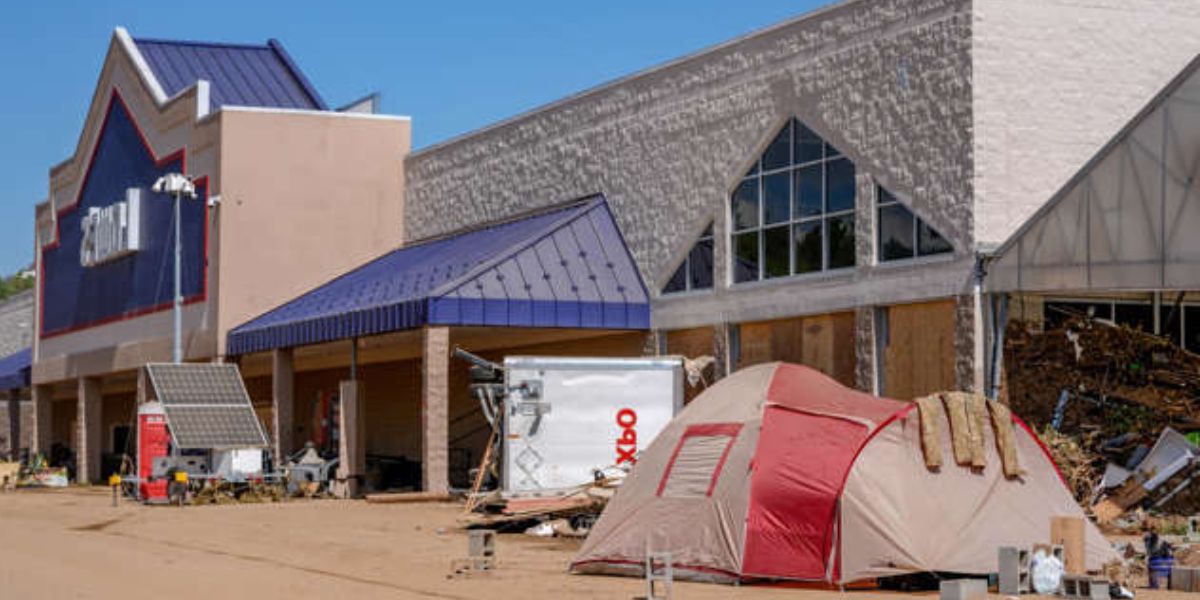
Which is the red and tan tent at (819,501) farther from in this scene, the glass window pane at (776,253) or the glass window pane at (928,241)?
the glass window pane at (776,253)

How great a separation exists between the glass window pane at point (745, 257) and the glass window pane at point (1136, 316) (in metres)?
6.63

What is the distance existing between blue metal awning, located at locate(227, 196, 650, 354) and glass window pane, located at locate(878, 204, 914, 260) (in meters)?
7.30

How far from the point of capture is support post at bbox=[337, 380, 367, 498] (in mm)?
35531

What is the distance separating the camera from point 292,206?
41969 millimetres

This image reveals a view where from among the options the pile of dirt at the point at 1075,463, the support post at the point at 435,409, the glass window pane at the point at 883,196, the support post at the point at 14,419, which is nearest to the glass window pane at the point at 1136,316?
the pile of dirt at the point at 1075,463

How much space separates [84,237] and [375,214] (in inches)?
524

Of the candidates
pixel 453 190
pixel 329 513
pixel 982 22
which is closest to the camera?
pixel 982 22

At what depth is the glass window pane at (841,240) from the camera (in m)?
27.7

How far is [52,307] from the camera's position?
56.2 m

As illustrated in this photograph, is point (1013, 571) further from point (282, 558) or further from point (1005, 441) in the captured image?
point (282, 558)

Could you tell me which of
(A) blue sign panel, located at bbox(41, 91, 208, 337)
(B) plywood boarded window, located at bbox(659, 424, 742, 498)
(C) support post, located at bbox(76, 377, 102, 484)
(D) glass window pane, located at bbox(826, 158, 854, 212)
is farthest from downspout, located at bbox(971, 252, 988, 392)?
(C) support post, located at bbox(76, 377, 102, 484)

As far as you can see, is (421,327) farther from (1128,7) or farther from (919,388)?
→ (1128,7)

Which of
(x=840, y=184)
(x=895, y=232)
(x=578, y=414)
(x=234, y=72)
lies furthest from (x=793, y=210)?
(x=234, y=72)

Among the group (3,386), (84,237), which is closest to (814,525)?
(84,237)
